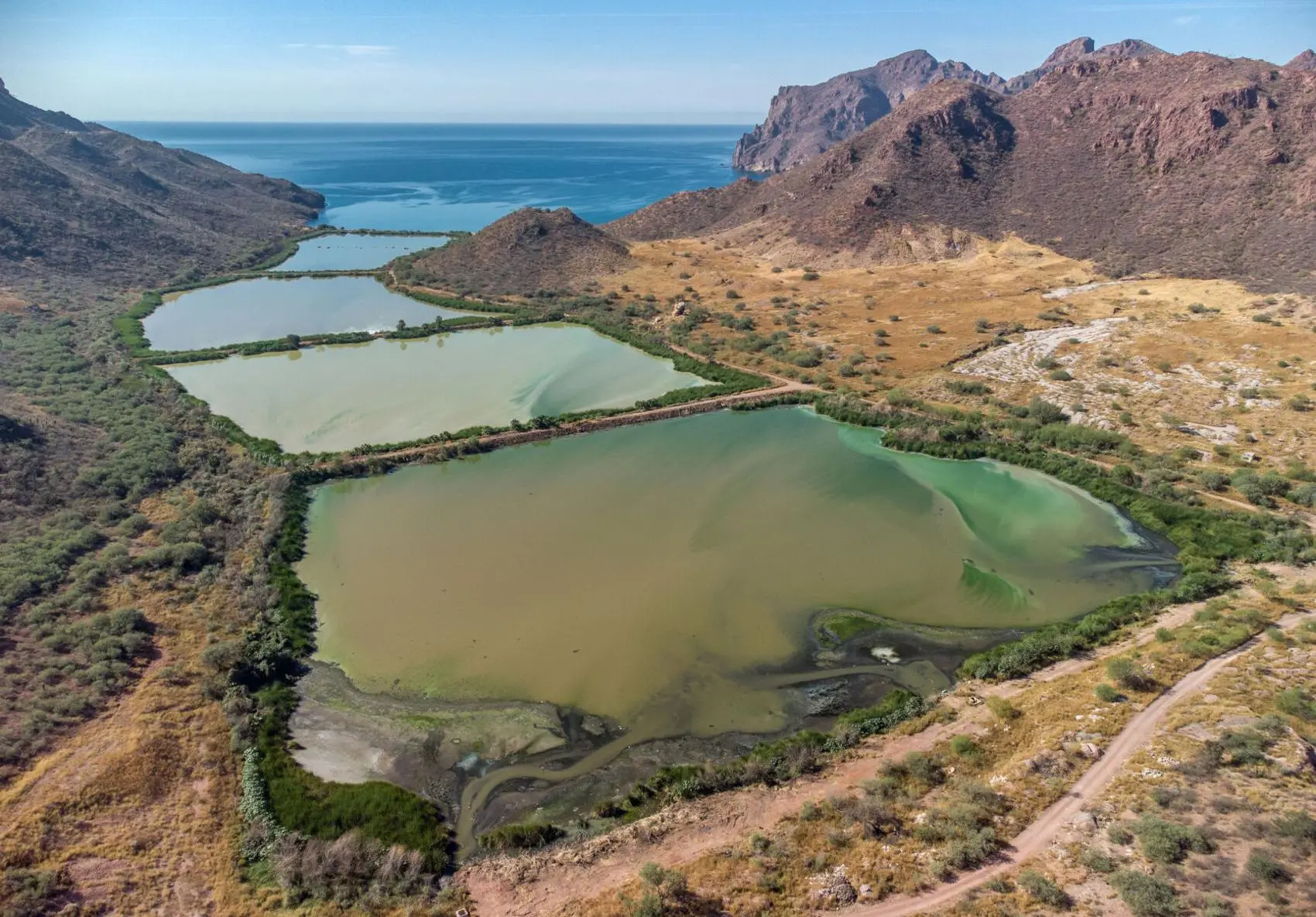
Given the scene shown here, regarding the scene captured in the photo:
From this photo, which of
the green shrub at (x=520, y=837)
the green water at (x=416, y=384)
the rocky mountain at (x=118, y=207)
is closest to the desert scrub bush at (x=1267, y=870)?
the green shrub at (x=520, y=837)

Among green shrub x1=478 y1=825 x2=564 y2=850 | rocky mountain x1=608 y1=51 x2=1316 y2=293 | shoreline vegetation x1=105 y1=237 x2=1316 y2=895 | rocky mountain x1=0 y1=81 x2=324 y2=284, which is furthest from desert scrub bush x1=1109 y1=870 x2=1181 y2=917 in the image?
rocky mountain x1=0 y1=81 x2=324 y2=284

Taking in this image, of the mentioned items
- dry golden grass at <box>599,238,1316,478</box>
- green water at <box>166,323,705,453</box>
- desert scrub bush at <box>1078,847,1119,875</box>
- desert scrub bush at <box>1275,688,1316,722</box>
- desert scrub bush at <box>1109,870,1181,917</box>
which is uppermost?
dry golden grass at <box>599,238,1316,478</box>

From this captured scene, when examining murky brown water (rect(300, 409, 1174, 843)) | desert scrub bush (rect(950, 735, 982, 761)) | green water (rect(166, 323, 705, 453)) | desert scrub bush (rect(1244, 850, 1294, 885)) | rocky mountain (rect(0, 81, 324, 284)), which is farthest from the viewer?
rocky mountain (rect(0, 81, 324, 284))

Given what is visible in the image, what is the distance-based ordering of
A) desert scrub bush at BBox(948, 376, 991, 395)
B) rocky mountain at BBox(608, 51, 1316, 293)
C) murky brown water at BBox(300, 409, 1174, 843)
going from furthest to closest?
1. rocky mountain at BBox(608, 51, 1316, 293)
2. desert scrub bush at BBox(948, 376, 991, 395)
3. murky brown water at BBox(300, 409, 1174, 843)

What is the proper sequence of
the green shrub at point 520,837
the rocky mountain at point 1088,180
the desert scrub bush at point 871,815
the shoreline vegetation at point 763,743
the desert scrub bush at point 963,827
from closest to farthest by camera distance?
the desert scrub bush at point 963,827, the desert scrub bush at point 871,815, the green shrub at point 520,837, the shoreline vegetation at point 763,743, the rocky mountain at point 1088,180

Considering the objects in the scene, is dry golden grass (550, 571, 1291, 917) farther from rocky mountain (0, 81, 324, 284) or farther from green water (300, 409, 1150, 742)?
rocky mountain (0, 81, 324, 284)

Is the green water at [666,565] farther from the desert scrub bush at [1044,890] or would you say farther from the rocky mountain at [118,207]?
the rocky mountain at [118,207]

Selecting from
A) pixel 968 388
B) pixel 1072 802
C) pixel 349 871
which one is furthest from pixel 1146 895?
pixel 968 388
